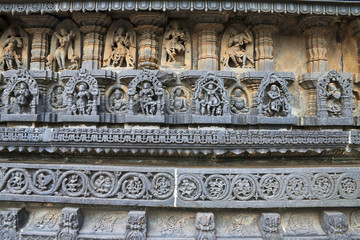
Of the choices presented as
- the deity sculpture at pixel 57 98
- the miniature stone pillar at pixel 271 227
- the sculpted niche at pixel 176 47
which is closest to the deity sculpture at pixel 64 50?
the deity sculpture at pixel 57 98

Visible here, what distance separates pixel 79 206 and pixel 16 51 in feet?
10.3

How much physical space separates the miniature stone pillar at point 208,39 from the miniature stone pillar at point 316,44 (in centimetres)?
156

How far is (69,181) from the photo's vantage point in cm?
420

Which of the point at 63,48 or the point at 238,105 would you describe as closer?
the point at 238,105

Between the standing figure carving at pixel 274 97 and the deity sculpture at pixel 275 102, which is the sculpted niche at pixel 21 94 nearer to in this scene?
the standing figure carving at pixel 274 97

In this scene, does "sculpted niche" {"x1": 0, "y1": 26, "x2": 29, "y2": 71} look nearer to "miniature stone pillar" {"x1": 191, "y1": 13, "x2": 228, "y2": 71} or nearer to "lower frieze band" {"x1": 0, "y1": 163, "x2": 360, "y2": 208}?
"lower frieze band" {"x1": 0, "y1": 163, "x2": 360, "y2": 208}

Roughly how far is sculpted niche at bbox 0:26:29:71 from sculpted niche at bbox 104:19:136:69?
1569 mm

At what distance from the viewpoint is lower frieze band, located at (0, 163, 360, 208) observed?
13.5 ft

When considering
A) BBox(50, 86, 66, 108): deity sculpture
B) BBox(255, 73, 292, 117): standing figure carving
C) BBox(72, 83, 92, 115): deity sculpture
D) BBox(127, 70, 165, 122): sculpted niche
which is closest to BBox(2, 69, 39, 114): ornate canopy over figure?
BBox(50, 86, 66, 108): deity sculpture

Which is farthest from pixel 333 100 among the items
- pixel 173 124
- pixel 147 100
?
pixel 147 100

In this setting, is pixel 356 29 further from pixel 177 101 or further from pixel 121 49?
pixel 121 49

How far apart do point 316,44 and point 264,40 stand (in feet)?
3.24

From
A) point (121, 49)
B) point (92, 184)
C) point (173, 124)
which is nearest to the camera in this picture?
point (92, 184)

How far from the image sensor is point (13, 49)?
477 cm
